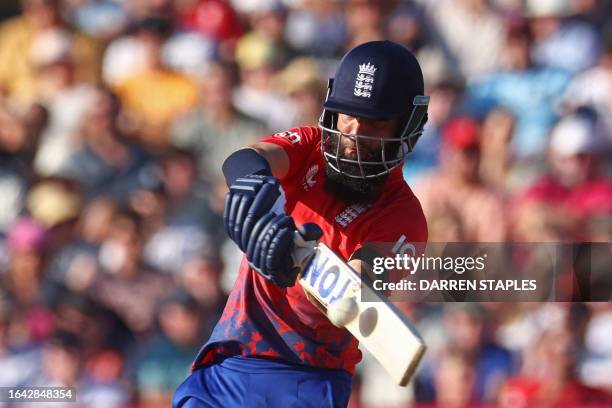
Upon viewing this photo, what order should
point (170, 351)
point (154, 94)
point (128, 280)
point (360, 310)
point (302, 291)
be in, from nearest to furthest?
point (360, 310), point (302, 291), point (170, 351), point (128, 280), point (154, 94)

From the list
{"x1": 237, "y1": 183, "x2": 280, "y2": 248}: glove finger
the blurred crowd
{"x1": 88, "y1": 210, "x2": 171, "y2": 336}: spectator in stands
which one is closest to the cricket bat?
{"x1": 237, "y1": 183, "x2": 280, "y2": 248}: glove finger

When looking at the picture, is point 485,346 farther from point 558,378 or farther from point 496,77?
point 496,77

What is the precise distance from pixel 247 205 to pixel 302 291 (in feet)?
1.78

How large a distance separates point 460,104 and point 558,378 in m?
1.93

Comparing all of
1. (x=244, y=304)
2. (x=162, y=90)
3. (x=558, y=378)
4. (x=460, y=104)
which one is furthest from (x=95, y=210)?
(x=244, y=304)

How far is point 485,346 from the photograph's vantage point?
6094mm

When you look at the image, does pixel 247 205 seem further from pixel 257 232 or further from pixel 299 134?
pixel 299 134

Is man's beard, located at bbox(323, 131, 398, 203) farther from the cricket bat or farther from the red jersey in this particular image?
the cricket bat

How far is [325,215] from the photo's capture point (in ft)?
11.9

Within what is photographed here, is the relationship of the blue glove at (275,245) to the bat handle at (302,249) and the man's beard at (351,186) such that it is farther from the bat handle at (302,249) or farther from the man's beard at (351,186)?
the man's beard at (351,186)

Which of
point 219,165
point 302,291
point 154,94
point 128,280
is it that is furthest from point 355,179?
point 154,94

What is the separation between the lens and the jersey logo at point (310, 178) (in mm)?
3686

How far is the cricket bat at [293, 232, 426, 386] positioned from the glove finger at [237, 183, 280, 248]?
13 cm

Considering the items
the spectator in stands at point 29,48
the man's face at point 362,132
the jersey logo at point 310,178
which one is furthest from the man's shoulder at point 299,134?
the spectator in stands at point 29,48
